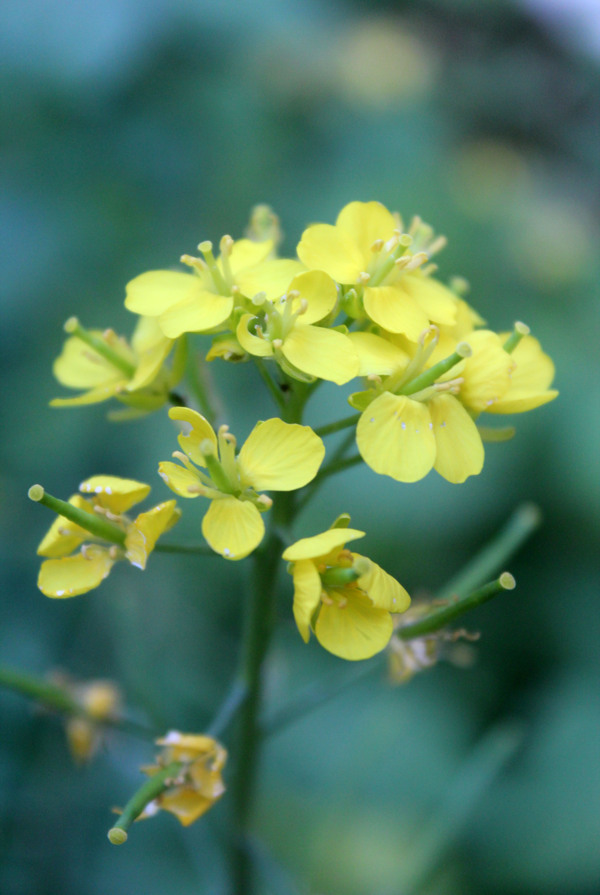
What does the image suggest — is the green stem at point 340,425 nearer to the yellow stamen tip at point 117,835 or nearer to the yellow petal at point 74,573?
the yellow petal at point 74,573

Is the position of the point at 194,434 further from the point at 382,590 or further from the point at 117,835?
the point at 117,835

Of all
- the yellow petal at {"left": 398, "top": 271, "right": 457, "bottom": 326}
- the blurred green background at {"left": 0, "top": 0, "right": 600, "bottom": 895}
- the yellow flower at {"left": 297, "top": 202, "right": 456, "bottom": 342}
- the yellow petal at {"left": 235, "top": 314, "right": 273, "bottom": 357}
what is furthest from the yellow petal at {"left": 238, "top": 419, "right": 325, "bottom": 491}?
the blurred green background at {"left": 0, "top": 0, "right": 600, "bottom": 895}

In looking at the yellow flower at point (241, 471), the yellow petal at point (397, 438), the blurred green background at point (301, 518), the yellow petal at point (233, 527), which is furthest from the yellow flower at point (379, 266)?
the blurred green background at point (301, 518)

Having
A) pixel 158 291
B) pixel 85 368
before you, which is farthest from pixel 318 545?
pixel 85 368

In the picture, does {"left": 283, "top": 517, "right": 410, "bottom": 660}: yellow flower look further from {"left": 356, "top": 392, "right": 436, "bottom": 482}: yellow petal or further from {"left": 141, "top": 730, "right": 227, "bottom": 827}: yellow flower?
{"left": 141, "top": 730, "right": 227, "bottom": 827}: yellow flower

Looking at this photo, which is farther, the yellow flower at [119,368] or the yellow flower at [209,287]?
the yellow flower at [119,368]

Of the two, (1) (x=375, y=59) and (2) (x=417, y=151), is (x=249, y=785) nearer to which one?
(2) (x=417, y=151)
